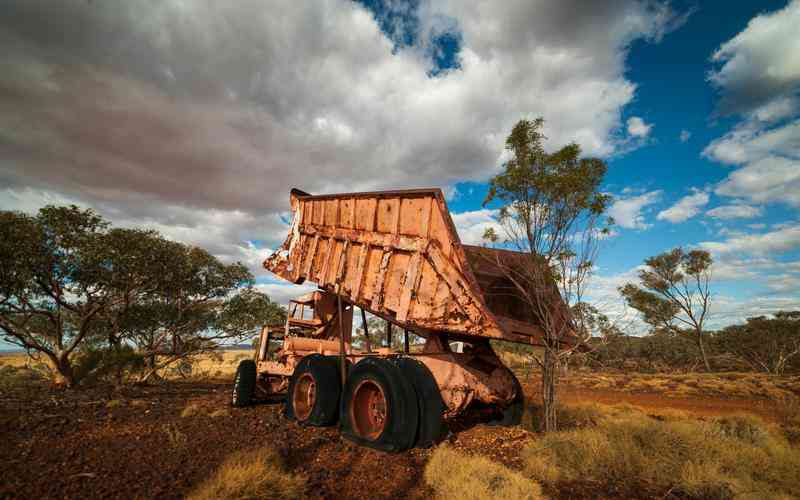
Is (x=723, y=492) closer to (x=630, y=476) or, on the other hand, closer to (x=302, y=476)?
(x=630, y=476)

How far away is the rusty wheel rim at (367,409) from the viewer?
17.6 feet

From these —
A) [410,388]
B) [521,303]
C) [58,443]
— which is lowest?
[58,443]

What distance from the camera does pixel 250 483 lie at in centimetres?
357

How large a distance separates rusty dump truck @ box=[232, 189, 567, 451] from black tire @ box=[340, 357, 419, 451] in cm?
1

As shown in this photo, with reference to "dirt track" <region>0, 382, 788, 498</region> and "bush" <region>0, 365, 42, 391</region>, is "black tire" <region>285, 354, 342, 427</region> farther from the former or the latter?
"bush" <region>0, 365, 42, 391</region>

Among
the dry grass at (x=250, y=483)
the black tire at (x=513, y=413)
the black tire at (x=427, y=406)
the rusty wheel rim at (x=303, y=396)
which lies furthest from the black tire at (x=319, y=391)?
the black tire at (x=513, y=413)

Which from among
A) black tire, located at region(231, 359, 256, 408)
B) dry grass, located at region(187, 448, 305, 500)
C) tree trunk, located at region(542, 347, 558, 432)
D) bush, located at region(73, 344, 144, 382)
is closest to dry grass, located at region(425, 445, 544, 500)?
dry grass, located at region(187, 448, 305, 500)

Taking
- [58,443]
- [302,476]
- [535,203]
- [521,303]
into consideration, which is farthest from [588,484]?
[58,443]

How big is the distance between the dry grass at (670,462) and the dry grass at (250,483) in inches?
112

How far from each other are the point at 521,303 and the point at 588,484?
8.97ft

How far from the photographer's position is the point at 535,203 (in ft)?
22.2

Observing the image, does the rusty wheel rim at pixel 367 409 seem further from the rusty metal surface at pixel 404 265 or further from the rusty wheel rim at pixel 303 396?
the rusty wheel rim at pixel 303 396

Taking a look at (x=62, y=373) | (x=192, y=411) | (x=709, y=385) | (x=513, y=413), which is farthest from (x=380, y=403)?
(x=709, y=385)

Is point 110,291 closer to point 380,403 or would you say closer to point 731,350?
point 380,403
